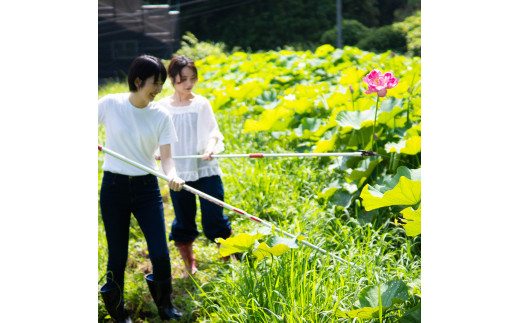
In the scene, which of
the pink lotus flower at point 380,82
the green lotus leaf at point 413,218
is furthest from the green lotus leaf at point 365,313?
the pink lotus flower at point 380,82

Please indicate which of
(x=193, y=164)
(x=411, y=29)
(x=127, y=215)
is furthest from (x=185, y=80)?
(x=411, y=29)

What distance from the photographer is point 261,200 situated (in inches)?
115

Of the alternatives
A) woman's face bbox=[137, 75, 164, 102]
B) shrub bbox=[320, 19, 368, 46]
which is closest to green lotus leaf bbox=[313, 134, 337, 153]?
woman's face bbox=[137, 75, 164, 102]

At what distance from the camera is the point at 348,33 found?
12.4 meters

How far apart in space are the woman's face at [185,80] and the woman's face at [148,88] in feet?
1.30

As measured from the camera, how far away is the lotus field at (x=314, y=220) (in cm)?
175

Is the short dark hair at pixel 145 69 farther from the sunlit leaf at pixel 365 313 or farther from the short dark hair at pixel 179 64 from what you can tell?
the sunlit leaf at pixel 365 313

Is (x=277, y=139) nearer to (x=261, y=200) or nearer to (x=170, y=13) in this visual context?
(x=261, y=200)

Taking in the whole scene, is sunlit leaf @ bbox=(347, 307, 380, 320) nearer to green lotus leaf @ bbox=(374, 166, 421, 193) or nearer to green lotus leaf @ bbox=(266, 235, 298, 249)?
green lotus leaf @ bbox=(266, 235, 298, 249)

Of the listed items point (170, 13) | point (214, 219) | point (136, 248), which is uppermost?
point (170, 13)
